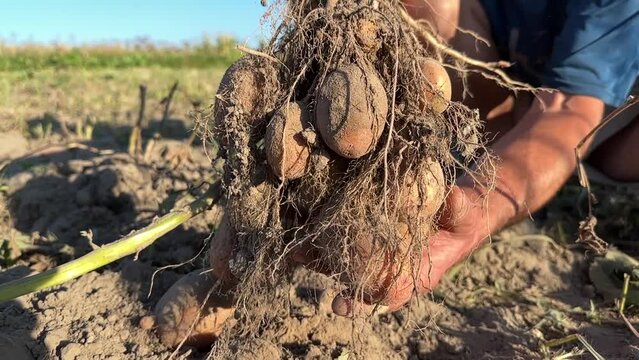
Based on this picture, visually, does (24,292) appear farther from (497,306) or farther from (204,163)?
(204,163)

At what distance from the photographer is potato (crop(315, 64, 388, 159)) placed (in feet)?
3.71

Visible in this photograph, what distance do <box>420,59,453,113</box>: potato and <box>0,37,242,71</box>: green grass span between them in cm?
954

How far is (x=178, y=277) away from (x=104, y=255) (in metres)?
0.44

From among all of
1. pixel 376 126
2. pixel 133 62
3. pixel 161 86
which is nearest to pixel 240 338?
pixel 376 126

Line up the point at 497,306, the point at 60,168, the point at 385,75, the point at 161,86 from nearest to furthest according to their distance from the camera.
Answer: the point at 385,75, the point at 497,306, the point at 60,168, the point at 161,86

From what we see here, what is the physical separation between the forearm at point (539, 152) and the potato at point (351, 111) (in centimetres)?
70

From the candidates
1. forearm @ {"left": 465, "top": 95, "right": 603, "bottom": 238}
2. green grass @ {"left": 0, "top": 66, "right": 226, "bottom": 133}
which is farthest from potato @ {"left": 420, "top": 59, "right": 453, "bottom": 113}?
green grass @ {"left": 0, "top": 66, "right": 226, "bottom": 133}

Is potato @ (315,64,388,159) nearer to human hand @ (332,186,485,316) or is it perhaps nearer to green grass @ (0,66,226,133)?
human hand @ (332,186,485,316)

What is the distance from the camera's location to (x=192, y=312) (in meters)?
1.40

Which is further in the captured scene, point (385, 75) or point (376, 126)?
point (385, 75)

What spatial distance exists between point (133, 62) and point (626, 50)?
1108 cm

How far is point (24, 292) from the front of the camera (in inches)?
47.9

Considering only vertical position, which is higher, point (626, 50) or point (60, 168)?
point (626, 50)

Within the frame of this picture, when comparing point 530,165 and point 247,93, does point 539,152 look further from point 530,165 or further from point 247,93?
point 247,93
